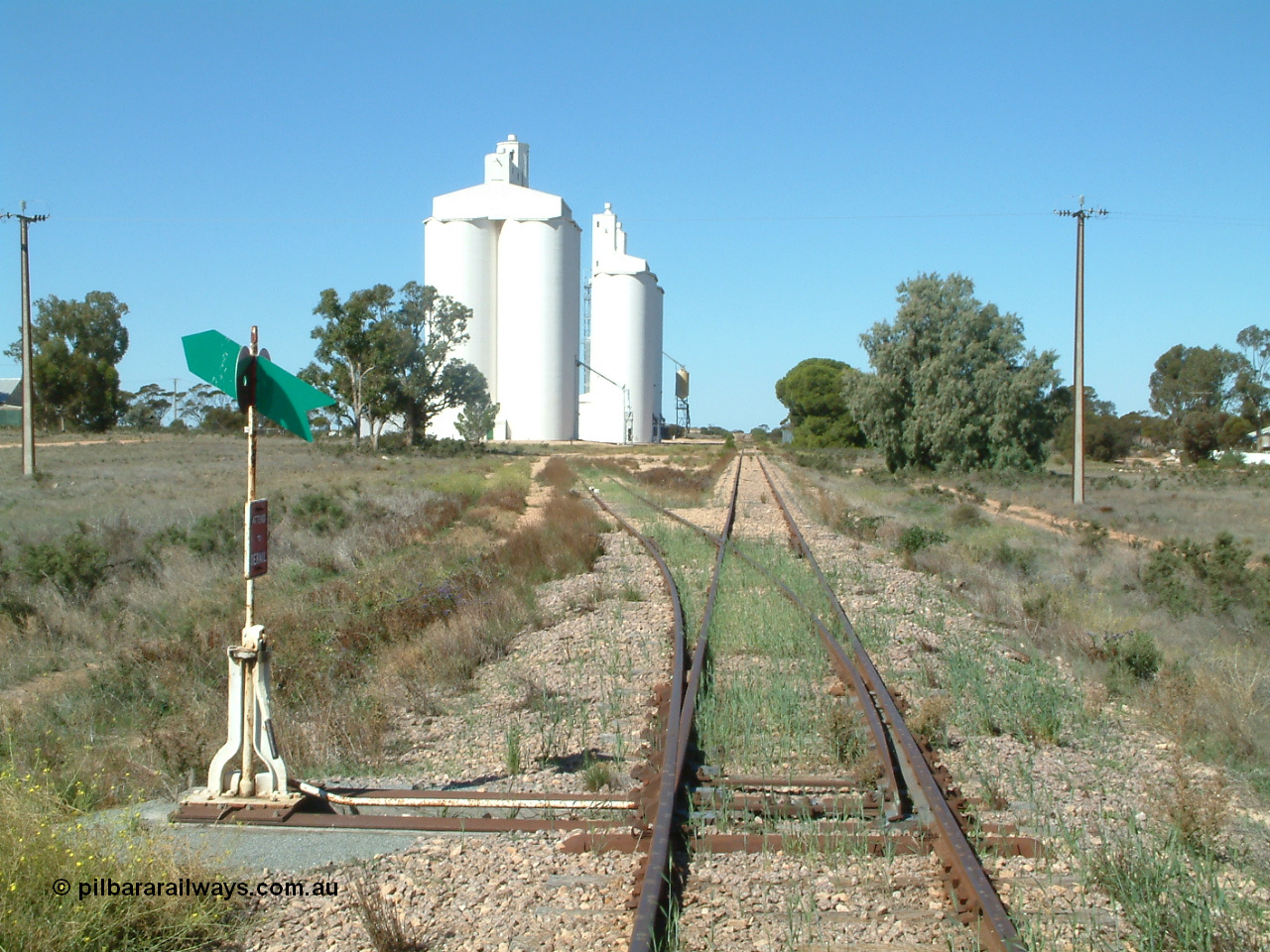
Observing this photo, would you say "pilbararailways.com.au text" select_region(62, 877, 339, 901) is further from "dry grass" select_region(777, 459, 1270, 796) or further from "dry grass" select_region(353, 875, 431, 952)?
"dry grass" select_region(777, 459, 1270, 796)

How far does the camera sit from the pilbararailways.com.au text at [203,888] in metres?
3.81

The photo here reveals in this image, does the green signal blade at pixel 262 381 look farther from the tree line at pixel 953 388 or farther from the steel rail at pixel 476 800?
the tree line at pixel 953 388

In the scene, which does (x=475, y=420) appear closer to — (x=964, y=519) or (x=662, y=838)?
(x=964, y=519)

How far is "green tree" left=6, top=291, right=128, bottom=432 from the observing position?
8562 centimetres

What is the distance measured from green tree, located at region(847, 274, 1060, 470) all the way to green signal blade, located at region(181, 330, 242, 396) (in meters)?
44.5

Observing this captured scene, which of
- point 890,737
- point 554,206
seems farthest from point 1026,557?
point 554,206

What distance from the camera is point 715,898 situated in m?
4.14

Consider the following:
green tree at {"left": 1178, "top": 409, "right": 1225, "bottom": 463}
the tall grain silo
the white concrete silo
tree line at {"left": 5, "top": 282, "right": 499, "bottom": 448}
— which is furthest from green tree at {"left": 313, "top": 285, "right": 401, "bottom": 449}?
green tree at {"left": 1178, "top": 409, "right": 1225, "bottom": 463}

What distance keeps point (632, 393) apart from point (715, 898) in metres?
88.9

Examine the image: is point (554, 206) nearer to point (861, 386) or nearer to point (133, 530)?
point (861, 386)

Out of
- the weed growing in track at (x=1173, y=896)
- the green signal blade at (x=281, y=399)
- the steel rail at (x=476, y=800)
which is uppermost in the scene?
the green signal blade at (x=281, y=399)

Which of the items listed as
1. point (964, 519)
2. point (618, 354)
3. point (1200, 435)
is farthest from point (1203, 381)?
point (964, 519)

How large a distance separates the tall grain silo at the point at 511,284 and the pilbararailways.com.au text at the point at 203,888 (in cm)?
7362

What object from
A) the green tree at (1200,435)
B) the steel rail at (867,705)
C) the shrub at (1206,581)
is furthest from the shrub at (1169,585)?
the green tree at (1200,435)
